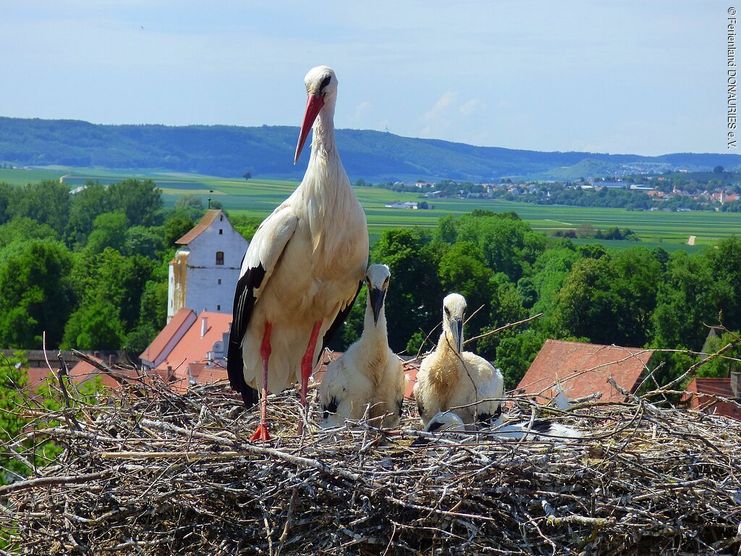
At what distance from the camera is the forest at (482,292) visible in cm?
4141

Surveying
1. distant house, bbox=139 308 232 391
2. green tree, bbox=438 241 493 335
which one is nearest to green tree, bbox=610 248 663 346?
green tree, bbox=438 241 493 335

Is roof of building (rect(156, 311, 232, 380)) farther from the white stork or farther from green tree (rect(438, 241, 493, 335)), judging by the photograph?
the white stork

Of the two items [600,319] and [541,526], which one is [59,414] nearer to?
[541,526]

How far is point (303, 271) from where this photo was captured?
9.30 m

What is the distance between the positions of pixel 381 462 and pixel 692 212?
190797mm

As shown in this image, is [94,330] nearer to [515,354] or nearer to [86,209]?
[515,354]

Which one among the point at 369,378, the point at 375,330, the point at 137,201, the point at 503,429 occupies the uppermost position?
the point at 375,330

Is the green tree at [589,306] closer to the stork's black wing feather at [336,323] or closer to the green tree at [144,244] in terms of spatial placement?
the green tree at [144,244]

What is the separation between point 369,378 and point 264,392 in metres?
0.83

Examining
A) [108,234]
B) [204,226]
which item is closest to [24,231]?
[108,234]

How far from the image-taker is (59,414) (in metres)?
8.52

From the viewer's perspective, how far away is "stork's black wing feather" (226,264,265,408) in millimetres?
9508

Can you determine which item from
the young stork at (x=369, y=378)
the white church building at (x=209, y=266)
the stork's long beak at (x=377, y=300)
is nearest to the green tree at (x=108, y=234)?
the white church building at (x=209, y=266)

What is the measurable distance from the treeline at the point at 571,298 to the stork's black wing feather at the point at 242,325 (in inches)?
712
